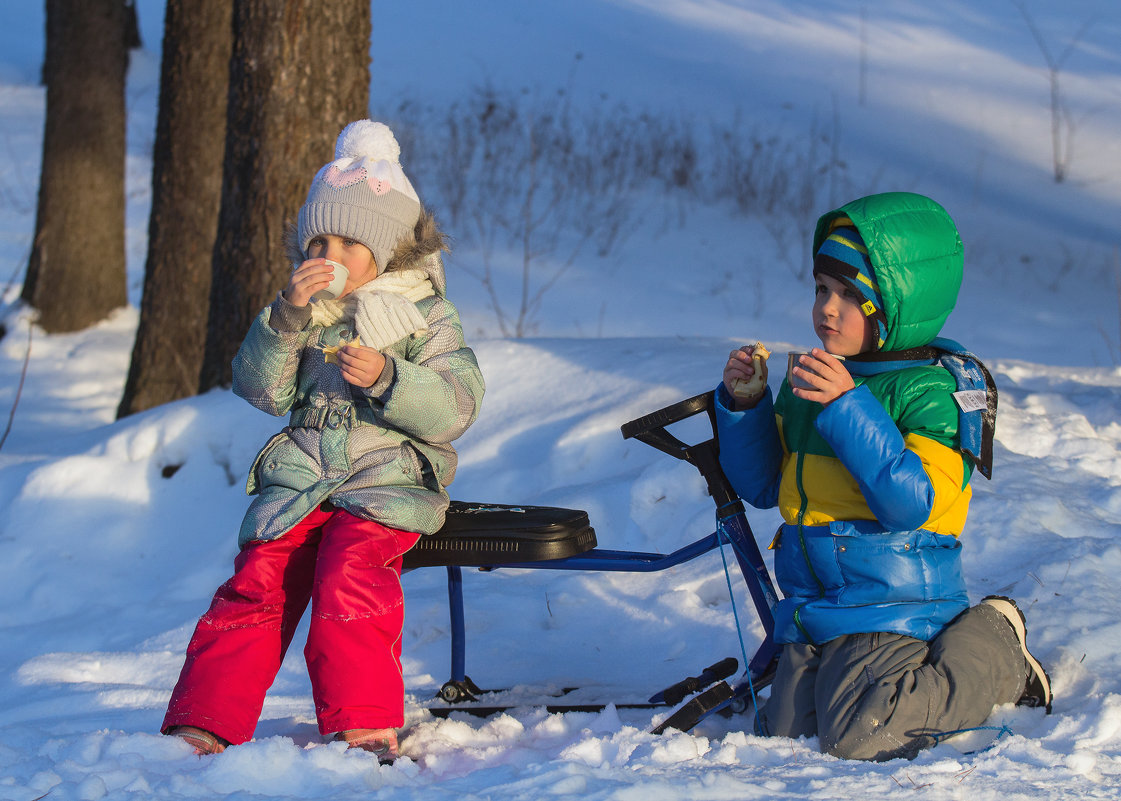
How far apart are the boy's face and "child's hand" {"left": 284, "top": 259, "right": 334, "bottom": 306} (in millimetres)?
1194

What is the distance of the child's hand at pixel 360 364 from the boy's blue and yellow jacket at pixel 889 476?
85 cm

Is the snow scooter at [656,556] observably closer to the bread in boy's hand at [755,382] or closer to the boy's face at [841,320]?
the bread in boy's hand at [755,382]

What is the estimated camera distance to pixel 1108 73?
1456 centimetres

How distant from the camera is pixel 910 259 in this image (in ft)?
7.66

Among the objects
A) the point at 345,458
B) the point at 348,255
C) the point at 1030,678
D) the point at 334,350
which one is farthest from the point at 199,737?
the point at 1030,678

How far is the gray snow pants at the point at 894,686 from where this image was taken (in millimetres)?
2270

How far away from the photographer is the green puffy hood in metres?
2.33

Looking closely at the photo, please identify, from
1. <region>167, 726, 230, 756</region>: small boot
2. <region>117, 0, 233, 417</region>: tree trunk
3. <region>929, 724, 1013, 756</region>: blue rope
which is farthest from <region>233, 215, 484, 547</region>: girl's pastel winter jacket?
<region>117, 0, 233, 417</region>: tree trunk

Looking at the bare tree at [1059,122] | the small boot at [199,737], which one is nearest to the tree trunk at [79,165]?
the small boot at [199,737]

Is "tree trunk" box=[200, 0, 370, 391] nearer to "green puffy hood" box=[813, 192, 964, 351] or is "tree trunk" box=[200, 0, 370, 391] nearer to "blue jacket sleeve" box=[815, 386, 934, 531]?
"green puffy hood" box=[813, 192, 964, 351]

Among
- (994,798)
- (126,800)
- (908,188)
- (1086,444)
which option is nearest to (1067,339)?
(908,188)

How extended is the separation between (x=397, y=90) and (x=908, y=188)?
704 centimetres

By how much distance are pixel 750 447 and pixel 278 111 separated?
10.2 ft

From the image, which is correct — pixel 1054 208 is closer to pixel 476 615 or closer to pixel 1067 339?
pixel 1067 339
